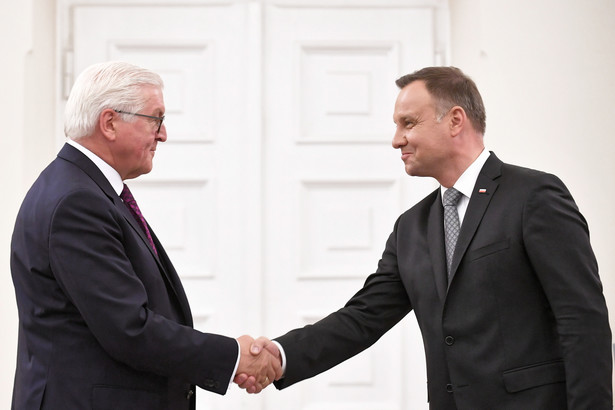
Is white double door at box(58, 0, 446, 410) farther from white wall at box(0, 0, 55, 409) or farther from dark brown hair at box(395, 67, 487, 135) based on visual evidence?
dark brown hair at box(395, 67, 487, 135)

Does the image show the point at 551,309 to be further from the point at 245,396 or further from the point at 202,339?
the point at 245,396

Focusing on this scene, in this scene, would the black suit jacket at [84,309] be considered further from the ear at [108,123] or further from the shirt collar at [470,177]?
the shirt collar at [470,177]

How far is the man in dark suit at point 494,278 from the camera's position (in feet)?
6.92

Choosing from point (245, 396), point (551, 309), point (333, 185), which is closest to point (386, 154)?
point (333, 185)

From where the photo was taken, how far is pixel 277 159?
12.5 feet

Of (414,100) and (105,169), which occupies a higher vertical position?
(414,100)

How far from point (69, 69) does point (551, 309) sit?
99.3 inches

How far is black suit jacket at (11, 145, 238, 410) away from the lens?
80.4 inches

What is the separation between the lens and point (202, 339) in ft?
7.39

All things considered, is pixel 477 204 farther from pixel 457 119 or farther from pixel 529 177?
pixel 457 119

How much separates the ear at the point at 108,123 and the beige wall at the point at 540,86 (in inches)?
57.6

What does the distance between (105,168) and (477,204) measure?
1.05m

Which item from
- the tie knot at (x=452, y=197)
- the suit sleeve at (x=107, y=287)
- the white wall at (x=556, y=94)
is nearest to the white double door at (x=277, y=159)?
the white wall at (x=556, y=94)

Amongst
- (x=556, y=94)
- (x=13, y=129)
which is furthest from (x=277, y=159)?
(x=556, y=94)
